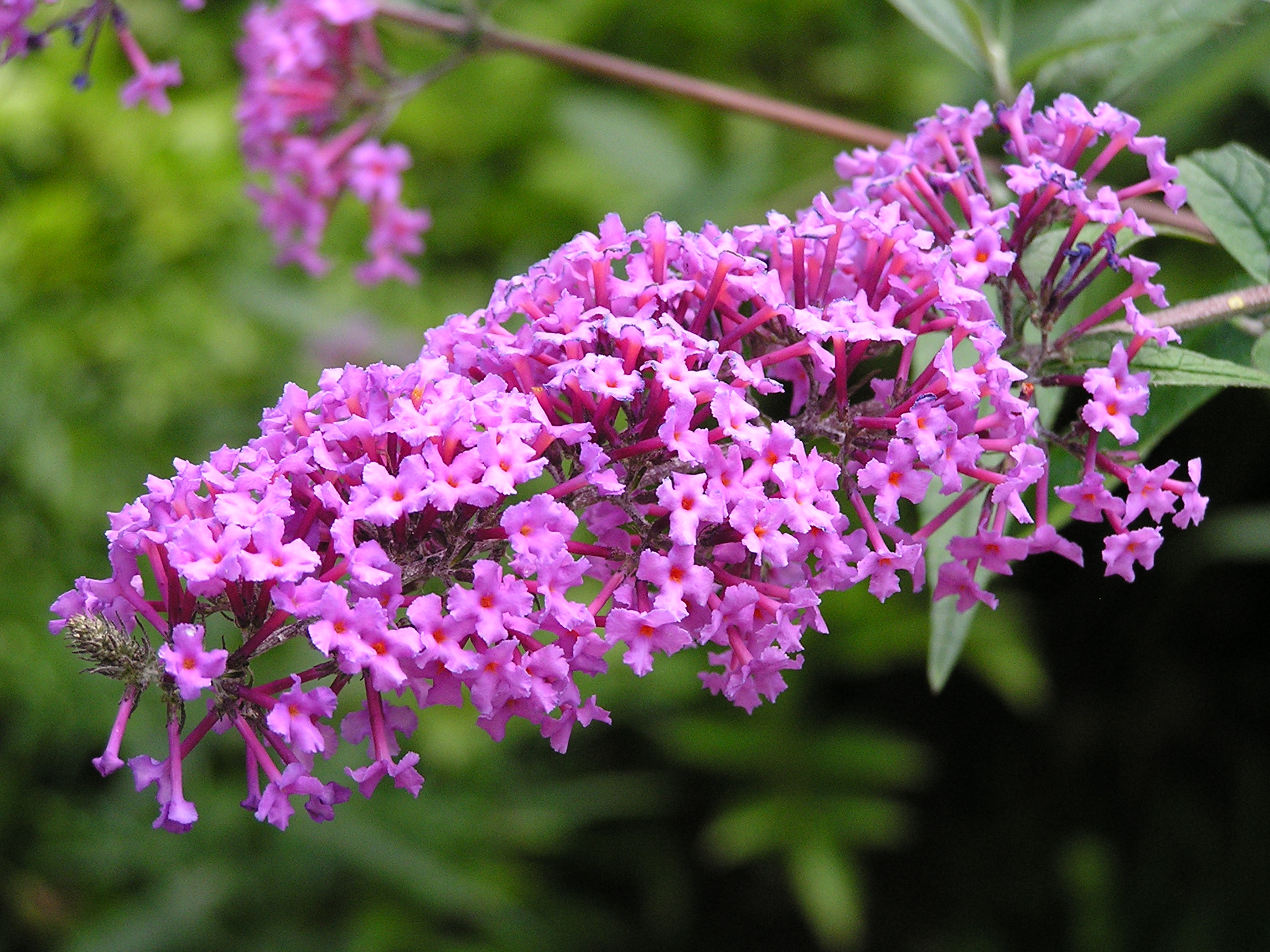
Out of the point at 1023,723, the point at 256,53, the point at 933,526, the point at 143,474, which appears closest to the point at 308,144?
the point at 256,53

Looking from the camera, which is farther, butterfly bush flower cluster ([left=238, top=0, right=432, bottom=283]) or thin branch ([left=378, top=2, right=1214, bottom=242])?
butterfly bush flower cluster ([left=238, top=0, right=432, bottom=283])

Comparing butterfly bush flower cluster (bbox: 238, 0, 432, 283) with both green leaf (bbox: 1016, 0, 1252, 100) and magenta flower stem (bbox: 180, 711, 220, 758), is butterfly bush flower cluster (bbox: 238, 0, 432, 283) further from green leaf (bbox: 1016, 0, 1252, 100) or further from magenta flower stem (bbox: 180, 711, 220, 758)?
magenta flower stem (bbox: 180, 711, 220, 758)

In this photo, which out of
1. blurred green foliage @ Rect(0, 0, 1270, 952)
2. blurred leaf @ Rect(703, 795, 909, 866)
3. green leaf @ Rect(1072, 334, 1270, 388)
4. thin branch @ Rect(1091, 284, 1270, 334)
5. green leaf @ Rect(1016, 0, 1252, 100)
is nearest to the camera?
green leaf @ Rect(1072, 334, 1270, 388)

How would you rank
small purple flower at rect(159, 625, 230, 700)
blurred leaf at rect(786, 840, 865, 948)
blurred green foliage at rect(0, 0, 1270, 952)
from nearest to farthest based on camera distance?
small purple flower at rect(159, 625, 230, 700), blurred green foliage at rect(0, 0, 1270, 952), blurred leaf at rect(786, 840, 865, 948)

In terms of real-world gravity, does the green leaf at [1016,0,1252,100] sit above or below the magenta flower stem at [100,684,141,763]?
above

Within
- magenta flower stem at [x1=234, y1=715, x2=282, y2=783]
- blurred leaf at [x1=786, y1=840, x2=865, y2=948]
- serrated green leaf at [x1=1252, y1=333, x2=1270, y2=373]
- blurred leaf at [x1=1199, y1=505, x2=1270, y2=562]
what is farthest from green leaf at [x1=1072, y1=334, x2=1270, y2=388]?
blurred leaf at [x1=786, y1=840, x2=865, y2=948]

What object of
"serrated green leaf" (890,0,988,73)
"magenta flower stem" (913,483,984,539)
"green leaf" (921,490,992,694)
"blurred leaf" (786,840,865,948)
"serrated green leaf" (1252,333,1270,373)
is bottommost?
"blurred leaf" (786,840,865,948)

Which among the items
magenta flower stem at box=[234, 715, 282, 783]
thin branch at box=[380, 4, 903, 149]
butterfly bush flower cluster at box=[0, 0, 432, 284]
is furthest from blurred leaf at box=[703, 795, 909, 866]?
magenta flower stem at box=[234, 715, 282, 783]
